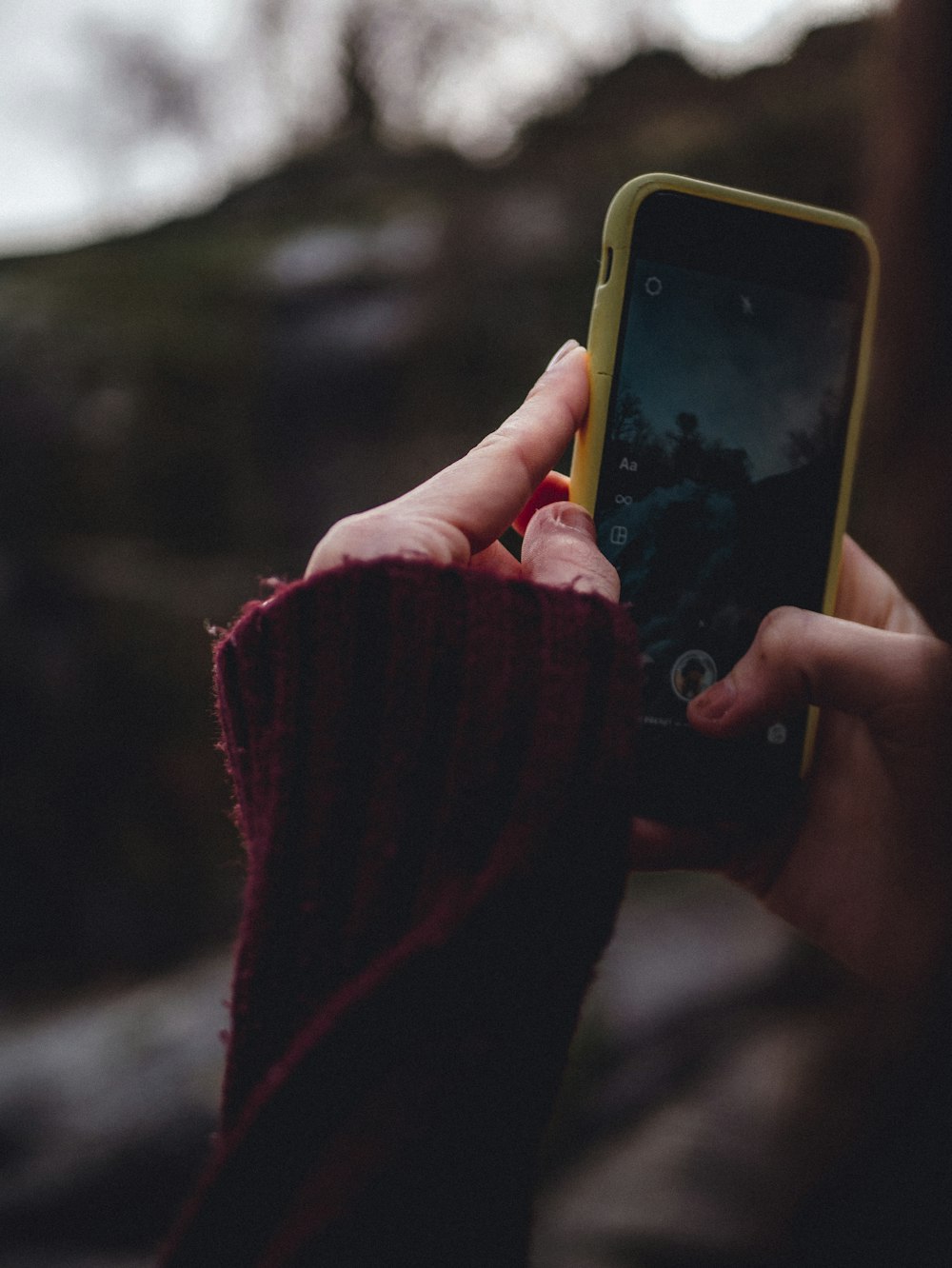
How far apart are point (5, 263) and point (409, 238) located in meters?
2.14

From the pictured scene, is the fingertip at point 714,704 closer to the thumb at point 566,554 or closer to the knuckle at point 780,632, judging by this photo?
the knuckle at point 780,632

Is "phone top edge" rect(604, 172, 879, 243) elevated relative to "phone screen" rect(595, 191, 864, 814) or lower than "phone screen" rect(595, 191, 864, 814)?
elevated

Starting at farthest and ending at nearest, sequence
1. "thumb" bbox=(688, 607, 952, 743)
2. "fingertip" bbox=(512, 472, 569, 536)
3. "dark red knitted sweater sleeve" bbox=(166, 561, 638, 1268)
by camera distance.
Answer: "fingertip" bbox=(512, 472, 569, 536) < "thumb" bbox=(688, 607, 952, 743) < "dark red knitted sweater sleeve" bbox=(166, 561, 638, 1268)

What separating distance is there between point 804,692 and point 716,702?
0.07 meters

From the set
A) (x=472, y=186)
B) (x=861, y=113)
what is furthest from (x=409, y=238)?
(x=861, y=113)

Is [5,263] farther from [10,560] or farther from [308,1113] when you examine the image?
[308,1113]

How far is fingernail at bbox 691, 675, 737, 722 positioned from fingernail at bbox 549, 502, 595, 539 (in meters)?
0.17

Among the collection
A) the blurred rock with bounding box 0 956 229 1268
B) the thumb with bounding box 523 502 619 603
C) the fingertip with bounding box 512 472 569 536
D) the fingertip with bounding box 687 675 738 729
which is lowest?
the blurred rock with bounding box 0 956 229 1268

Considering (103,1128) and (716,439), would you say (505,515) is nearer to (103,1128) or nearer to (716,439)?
(716,439)

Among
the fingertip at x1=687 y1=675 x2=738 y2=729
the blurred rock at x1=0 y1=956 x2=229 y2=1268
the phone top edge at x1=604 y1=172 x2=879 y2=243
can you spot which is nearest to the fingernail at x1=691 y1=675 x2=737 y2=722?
the fingertip at x1=687 y1=675 x2=738 y2=729

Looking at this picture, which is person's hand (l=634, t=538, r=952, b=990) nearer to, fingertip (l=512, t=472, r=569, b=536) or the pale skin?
the pale skin

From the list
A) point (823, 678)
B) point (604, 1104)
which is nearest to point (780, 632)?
point (823, 678)

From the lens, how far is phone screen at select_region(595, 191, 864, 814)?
2.66ft

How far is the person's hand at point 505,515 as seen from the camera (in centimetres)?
65
